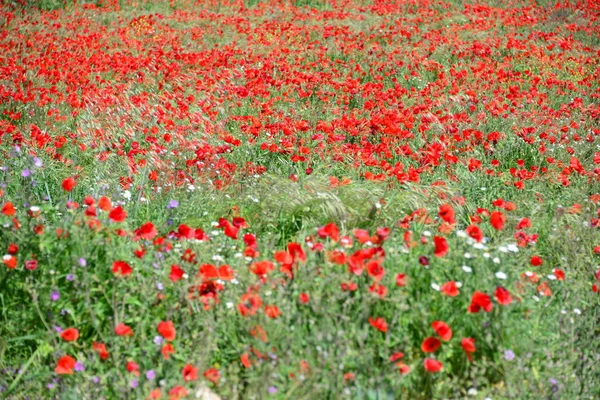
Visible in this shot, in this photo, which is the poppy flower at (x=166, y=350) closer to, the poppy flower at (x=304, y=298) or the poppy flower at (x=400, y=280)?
the poppy flower at (x=304, y=298)

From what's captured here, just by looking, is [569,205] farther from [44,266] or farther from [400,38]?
[400,38]

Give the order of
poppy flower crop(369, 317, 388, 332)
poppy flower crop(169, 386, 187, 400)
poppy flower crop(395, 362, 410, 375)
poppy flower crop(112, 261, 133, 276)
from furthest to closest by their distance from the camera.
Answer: poppy flower crop(112, 261, 133, 276)
poppy flower crop(369, 317, 388, 332)
poppy flower crop(395, 362, 410, 375)
poppy flower crop(169, 386, 187, 400)

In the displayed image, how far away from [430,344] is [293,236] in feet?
5.23

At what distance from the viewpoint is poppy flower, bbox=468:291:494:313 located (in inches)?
99.4

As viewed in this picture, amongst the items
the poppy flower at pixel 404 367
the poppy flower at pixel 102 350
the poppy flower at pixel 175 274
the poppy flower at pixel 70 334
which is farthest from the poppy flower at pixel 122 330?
the poppy flower at pixel 404 367

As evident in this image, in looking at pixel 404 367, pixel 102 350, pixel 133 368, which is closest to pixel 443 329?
pixel 404 367

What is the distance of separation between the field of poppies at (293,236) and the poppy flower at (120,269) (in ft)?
0.05

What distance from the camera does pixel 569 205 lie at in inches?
180

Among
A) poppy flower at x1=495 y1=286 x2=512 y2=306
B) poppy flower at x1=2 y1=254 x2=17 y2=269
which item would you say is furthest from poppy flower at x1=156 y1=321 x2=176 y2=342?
poppy flower at x1=495 y1=286 x2=512 y2=306

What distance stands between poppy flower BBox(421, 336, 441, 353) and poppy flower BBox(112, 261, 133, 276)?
1.31m

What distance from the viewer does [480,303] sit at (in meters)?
2.54

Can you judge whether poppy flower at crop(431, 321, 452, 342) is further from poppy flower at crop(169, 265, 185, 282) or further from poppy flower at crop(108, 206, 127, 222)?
poppy flower at crop(108, 206, 127, 222)

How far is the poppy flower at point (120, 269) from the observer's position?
2.72m

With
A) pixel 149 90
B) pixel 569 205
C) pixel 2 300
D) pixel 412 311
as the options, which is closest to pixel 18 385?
pixel 2 300
